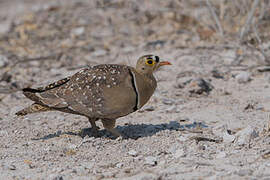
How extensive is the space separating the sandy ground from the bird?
1.01 feet

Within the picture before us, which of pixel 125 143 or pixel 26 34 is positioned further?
pixel 26 34

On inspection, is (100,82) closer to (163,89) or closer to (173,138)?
(173,138)

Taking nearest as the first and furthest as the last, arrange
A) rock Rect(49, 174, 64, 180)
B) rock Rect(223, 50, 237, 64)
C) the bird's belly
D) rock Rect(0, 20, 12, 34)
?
rock Rect(49, 174, 64, 180)
the bird's belly
rock Rect(223, 50, 237, 64)
rock Rect(0, 20, 12, 34)

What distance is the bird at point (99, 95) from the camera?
4.94 m

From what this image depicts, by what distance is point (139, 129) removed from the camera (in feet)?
17.7

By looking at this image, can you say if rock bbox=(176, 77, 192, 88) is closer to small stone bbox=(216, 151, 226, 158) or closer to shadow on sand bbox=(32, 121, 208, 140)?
shadow on sand bbox=(32, 121, 208, 140)

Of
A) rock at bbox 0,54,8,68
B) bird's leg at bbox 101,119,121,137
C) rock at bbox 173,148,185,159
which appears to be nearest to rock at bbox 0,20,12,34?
rock at bbox 0,54,8,68

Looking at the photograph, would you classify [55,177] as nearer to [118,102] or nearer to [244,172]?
[118,102]

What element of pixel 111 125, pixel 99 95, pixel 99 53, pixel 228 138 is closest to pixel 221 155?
pixel 228 138

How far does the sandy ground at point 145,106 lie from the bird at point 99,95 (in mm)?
309

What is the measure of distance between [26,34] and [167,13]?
10.3 ft

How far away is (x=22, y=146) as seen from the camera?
494 centimetres

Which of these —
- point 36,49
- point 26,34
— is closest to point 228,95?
point 36,49

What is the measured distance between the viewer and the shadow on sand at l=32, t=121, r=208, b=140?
5.25 m
